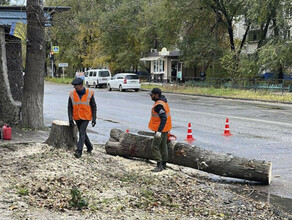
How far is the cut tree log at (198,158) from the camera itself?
23.6 feet

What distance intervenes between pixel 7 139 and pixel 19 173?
3222 mm

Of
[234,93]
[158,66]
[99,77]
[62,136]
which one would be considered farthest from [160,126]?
[158,66]

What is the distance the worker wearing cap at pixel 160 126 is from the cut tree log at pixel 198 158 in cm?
28

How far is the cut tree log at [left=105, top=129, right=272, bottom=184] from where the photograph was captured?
7.19 meters

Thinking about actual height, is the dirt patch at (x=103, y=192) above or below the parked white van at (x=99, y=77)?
below

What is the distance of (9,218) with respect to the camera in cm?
450

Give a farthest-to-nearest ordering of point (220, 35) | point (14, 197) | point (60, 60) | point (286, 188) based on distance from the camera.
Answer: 1. point (60, 60)
2. point (220, 35)
3. point (286, 188)
4. point (14, 197)

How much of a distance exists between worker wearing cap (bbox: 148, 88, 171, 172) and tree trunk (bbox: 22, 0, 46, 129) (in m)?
4.49

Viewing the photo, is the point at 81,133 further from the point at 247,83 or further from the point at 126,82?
the point at 126,82

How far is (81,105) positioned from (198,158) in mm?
2452

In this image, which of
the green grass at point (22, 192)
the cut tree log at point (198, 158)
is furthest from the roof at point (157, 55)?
the green grass at point (22, 192)

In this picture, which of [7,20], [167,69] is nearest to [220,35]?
[167,69]

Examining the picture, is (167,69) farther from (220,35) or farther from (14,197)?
(14,197)

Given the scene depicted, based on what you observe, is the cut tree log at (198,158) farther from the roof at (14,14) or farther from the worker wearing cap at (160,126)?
the roof at (14,14)
